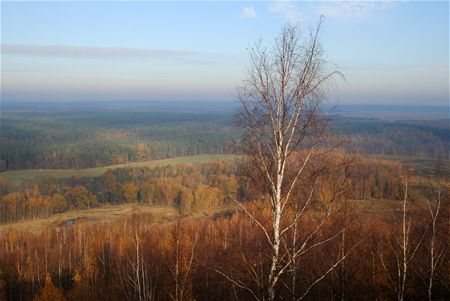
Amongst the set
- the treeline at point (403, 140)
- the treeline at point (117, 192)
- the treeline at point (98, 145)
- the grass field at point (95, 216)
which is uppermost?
the treeline at point (403, 140)

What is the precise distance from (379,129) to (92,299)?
77748 millimetres

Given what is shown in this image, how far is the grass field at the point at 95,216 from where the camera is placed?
4203cm

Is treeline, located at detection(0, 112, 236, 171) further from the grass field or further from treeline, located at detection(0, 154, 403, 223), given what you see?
the grass field

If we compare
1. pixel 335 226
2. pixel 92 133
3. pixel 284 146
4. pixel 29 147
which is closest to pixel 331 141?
pixel 284 146

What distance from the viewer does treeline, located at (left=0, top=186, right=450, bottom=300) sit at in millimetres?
9754

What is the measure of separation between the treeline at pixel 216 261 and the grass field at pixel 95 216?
517 cm

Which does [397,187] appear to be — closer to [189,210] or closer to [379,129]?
[189,210]

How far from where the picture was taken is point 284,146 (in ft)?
21.1

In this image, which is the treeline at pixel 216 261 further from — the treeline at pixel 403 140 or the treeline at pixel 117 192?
the treeline at pixel 403 140

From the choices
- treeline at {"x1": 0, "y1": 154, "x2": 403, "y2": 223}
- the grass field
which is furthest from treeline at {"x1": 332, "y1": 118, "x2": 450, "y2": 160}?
the grass field

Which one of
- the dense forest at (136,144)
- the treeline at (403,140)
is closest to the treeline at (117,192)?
the dense forest at (136,144)

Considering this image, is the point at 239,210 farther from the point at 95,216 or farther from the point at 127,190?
the point at 127,190

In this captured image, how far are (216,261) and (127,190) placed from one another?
115 feet

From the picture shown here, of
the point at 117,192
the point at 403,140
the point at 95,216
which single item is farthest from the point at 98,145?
the point at 403,140
